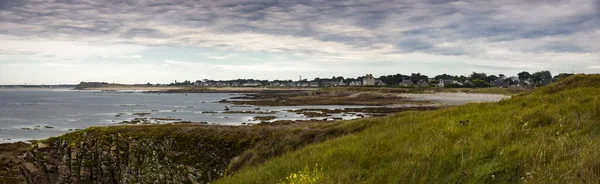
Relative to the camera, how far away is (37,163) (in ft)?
62.5

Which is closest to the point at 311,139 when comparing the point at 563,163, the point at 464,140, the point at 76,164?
the point at 464,140

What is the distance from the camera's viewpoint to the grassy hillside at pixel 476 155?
225 inches

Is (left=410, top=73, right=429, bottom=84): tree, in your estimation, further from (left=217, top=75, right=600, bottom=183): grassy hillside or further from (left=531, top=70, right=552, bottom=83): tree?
(left=217, top=75, right=600, bottom=183): grassy hillside

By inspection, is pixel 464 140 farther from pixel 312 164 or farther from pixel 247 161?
pixel 247 161

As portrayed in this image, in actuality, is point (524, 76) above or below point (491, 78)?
above

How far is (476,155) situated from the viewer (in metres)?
6.75

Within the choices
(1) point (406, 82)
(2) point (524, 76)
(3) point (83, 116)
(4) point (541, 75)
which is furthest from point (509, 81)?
(3) point (83, 116)

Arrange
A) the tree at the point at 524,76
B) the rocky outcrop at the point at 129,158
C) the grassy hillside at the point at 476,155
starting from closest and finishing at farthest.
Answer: the grassy hillside at the point at 476,155
the rocky outcrop at the point at 129,158
the tree at the point at 524,76

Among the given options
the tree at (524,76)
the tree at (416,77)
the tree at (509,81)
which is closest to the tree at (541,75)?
the tree at (524,76)

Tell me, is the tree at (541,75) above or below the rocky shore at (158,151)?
above

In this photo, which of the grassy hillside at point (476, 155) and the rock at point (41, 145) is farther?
the rock at point (41, 145)

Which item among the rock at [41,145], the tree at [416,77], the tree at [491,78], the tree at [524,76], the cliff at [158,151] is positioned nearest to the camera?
the cliff at [158,151]

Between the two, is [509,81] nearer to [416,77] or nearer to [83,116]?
[416,77]

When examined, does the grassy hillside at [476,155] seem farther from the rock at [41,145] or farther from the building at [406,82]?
the building at [406,82]
